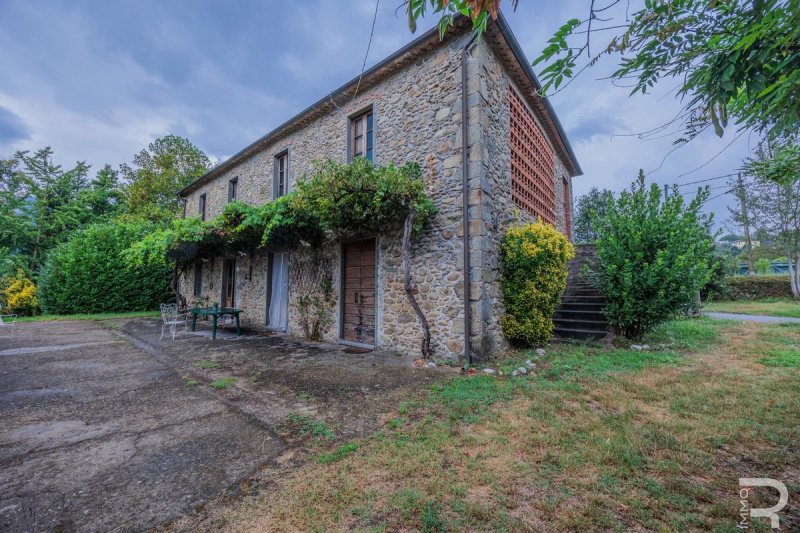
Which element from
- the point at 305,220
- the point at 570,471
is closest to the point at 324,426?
the point at 570,471

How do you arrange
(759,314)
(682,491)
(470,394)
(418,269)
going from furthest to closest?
(759,314), (418,269), (470,394), (682,491)

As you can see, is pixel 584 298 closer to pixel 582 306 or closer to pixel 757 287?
pixel 582 306

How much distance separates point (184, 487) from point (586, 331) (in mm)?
6813

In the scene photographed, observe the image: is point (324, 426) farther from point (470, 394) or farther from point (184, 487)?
point (470, 394)

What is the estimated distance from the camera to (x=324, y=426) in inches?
112

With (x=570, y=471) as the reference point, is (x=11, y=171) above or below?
above

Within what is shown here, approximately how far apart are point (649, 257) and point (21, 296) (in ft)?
71.3

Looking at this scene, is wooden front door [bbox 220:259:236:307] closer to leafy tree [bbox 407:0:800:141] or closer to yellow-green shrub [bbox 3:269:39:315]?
yellow-green shrub [bbox 3:269:39:315]

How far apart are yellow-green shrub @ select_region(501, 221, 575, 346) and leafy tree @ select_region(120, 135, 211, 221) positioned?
19.8 meters

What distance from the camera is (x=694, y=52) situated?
192cm

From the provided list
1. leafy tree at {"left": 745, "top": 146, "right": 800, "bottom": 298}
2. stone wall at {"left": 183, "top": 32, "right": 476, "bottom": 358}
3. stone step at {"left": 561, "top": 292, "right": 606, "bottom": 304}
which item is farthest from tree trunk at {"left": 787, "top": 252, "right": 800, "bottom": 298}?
stone wall at {"left": 183, "top": 32, "right": 476, "bottom": 358}

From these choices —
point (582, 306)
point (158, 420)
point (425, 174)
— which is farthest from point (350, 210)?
point (582, 306)

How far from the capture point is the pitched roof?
5312 millimetres
